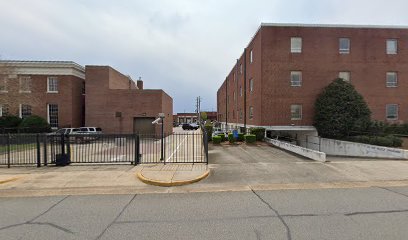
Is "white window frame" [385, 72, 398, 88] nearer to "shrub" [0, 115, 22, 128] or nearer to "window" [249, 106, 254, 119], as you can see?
"window" [249, 106, 254, 119]

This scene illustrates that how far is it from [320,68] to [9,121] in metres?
35.3

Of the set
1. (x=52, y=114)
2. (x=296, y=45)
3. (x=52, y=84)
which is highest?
(x=296, y=45)

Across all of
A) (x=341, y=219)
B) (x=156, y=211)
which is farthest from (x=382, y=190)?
(x=156, y=211)

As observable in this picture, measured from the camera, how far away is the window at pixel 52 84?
30386 mm

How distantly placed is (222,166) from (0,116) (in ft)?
98.9

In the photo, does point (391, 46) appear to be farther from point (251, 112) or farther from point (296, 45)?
point (251, 112)

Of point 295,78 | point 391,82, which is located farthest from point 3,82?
point 391,82

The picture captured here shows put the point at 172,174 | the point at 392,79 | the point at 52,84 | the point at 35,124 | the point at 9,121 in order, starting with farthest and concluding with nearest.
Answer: the point at 52,84 < the point at 9,121 < the point at 35,124 < the point at 392,79 < the point at 172,174

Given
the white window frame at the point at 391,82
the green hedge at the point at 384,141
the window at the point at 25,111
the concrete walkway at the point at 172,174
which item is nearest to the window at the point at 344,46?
the white window frame at the point at 391,82

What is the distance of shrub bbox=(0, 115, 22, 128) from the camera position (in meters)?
27.2

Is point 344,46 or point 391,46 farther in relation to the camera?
point 391,46

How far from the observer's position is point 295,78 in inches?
978

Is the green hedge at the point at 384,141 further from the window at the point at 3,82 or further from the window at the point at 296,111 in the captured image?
the window at the point at 3,82

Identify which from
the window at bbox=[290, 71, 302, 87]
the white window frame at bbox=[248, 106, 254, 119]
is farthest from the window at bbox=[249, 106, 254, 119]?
the window at bbox=[290, 71, 302, 87]
